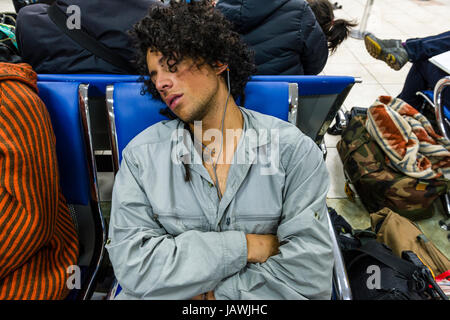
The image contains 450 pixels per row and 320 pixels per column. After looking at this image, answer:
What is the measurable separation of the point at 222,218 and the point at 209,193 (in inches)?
4.0

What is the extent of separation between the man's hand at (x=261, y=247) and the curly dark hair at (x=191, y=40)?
0.60 m

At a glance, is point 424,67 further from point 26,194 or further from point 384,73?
point 26,194

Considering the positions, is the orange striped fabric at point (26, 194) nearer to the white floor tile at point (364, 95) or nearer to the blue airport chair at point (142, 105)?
the blue airport chair at point (142, 105)

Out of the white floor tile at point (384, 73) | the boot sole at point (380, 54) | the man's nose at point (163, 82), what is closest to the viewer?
the man's nose at point (163, 82)

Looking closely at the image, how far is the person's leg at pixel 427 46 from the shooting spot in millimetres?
2094

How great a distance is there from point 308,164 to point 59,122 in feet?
3.25

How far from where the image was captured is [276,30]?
139 cm

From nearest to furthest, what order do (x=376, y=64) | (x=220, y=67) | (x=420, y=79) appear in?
1. (x=220, y=67)
2. (x=420, y=79)
3. (x=376, y=64)

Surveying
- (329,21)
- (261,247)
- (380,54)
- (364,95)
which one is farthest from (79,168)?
(364,95)

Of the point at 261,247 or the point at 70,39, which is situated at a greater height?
the point at 70,39

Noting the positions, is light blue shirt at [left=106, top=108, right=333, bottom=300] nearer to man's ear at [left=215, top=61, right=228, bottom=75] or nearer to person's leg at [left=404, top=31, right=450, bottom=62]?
man's ear at [left=215, top=61, right=228, bottom=75]

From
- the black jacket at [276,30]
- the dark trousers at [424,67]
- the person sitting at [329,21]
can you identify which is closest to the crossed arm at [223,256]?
the black jacket at [276,30]

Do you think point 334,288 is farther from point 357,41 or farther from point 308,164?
point 357,41
